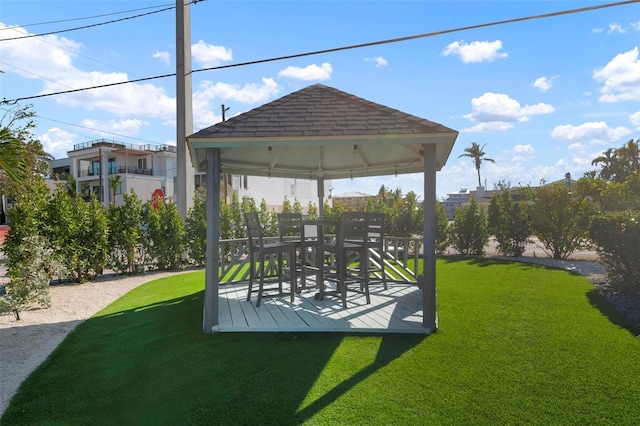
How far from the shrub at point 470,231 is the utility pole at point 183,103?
27.3ft

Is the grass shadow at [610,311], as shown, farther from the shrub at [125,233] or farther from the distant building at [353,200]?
the distant building at [353,200]

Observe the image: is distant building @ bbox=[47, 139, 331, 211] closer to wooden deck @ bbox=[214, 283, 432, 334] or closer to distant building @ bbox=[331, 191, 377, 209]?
distant building @ bbox=[331, 191, 377, 209]

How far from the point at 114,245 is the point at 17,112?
376 inches

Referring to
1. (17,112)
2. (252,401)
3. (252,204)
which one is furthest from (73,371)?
(17,112)

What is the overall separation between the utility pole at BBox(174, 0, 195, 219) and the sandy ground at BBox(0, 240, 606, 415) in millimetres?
2960

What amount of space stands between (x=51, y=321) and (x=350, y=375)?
4640 millimetres

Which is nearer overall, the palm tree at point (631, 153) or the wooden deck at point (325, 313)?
the wooden deck at point (325, 313)

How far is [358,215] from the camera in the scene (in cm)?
549

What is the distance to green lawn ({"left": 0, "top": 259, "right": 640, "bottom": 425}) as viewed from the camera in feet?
9.21

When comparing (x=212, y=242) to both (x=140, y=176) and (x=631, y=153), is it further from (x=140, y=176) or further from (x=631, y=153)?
(x=631, y=153)

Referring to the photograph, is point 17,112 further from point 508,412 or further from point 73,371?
point 508,412

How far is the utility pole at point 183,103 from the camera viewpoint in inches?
464

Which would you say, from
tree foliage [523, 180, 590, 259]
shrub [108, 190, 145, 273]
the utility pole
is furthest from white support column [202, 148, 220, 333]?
tree foliage [523, 180, 590, 259]

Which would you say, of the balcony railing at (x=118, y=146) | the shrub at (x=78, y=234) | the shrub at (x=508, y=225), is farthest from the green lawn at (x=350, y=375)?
the balcony railing at (x=118, y=146)
